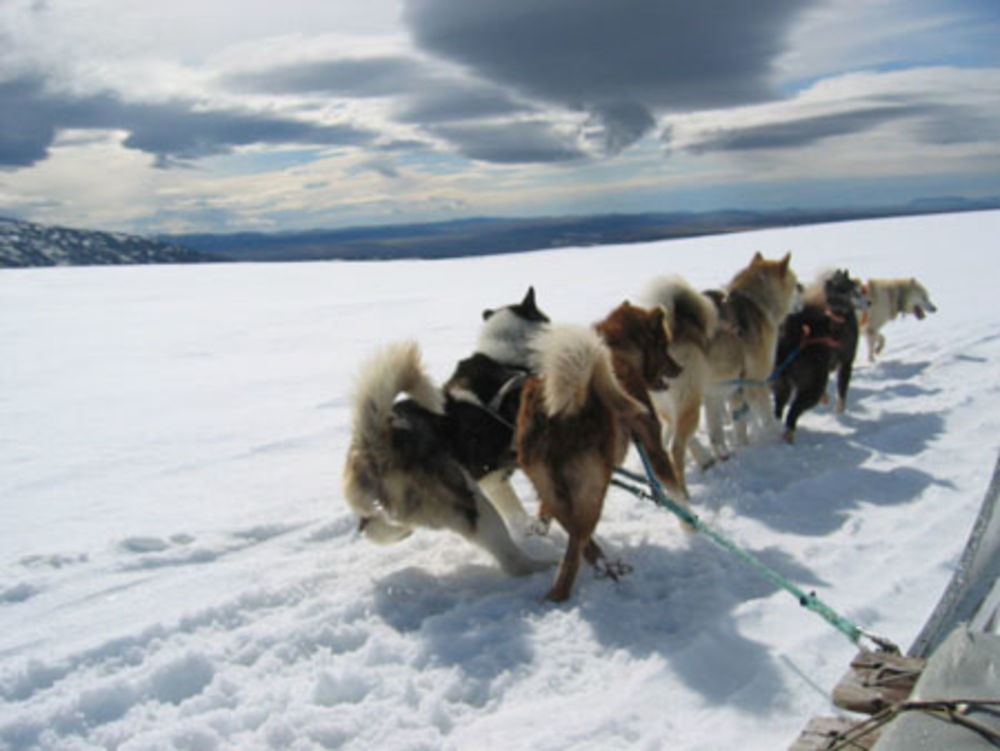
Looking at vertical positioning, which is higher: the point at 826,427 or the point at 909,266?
the point at 909,266

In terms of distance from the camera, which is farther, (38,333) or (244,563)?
(38,333)

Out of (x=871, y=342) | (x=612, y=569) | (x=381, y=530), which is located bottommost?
(x=612, y=569)

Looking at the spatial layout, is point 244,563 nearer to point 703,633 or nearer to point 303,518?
point 303,518

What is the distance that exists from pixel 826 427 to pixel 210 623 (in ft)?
17.5

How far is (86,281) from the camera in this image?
20641mm

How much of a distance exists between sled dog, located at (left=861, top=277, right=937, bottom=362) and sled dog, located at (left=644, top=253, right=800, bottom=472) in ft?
12.0

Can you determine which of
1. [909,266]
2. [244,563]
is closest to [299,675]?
[244,563]

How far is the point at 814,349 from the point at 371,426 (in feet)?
14.2

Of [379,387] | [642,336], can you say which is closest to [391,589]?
[379,387]

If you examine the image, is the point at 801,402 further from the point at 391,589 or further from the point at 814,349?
the point at 391,589

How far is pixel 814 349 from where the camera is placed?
6.18 metres

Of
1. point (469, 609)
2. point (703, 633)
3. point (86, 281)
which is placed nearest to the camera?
point (703, 633)

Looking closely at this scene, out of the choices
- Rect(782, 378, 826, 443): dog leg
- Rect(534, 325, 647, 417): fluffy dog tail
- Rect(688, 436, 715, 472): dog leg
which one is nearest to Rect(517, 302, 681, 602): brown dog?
Rect(534, 325, 647, 417): fluffy dog tail

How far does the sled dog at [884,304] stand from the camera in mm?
9258
